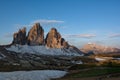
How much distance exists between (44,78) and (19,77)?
617cm

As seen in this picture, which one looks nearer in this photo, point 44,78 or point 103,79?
point 103,79

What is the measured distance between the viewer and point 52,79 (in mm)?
61469

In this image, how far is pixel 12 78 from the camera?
2238 inches

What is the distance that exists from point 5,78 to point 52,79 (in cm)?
1137

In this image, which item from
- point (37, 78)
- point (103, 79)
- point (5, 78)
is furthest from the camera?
point (37, 78)

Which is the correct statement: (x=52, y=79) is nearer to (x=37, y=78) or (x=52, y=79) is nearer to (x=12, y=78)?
(x=37, y=78)

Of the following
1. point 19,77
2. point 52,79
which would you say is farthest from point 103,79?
point 19,77

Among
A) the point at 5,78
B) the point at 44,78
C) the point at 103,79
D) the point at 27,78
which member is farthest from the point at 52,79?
the point at 103,79

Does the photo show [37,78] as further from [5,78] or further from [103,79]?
[103,79]

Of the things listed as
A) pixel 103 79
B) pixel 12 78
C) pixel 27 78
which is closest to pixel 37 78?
pixel 27 78

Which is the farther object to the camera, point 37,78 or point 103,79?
point 37,78

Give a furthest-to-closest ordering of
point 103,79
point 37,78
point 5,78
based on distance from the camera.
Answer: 1. point 37,78
2. point 5,78
3. point 103,79

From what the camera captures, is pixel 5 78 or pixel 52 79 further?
pixel 52 79

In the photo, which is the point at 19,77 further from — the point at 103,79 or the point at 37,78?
the point at 103,79
